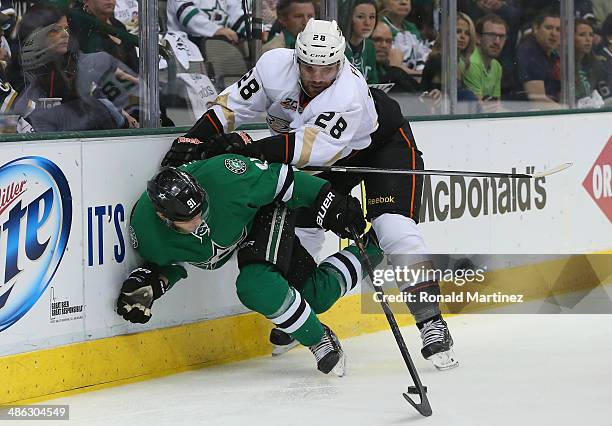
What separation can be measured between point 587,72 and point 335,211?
10.0 ft

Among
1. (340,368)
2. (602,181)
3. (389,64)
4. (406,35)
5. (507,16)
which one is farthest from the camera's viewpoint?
(602,181)

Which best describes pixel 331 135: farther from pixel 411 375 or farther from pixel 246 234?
pixel 411 375

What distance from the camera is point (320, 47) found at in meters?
4.85

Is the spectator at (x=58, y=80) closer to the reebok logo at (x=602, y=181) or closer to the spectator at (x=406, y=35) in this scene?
the spectator at (x=406, y=35)

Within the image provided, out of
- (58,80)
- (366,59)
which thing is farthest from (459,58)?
(58,80)

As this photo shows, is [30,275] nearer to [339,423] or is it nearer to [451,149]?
[339,423]

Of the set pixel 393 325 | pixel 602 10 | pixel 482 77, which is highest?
pixel 602 10

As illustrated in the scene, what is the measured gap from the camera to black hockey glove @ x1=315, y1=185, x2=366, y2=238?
4.84m

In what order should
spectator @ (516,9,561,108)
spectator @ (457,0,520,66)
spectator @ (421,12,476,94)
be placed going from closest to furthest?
1. spectator @ (421,12,476,94)
2. spectator @ (457,0,520,66)
3. spectator @ (516,9,561,108)

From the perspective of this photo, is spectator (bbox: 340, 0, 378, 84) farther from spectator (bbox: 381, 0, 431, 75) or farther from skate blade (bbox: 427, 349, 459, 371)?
skate blade (bbox: 427, 349, 459, 371)

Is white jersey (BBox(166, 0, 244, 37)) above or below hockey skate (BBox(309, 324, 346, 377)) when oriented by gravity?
above

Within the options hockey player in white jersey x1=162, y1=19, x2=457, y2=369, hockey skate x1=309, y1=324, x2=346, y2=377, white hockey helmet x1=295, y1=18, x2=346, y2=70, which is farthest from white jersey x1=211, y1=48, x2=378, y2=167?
hockey skate x1=309, y1=324, x2=346, y2=377

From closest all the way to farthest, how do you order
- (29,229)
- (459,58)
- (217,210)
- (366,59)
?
(29,229) → (217,210) → (366,59) → (459,58)

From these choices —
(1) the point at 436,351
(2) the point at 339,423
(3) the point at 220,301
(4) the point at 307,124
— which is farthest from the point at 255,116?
(2) the point at 339,423
